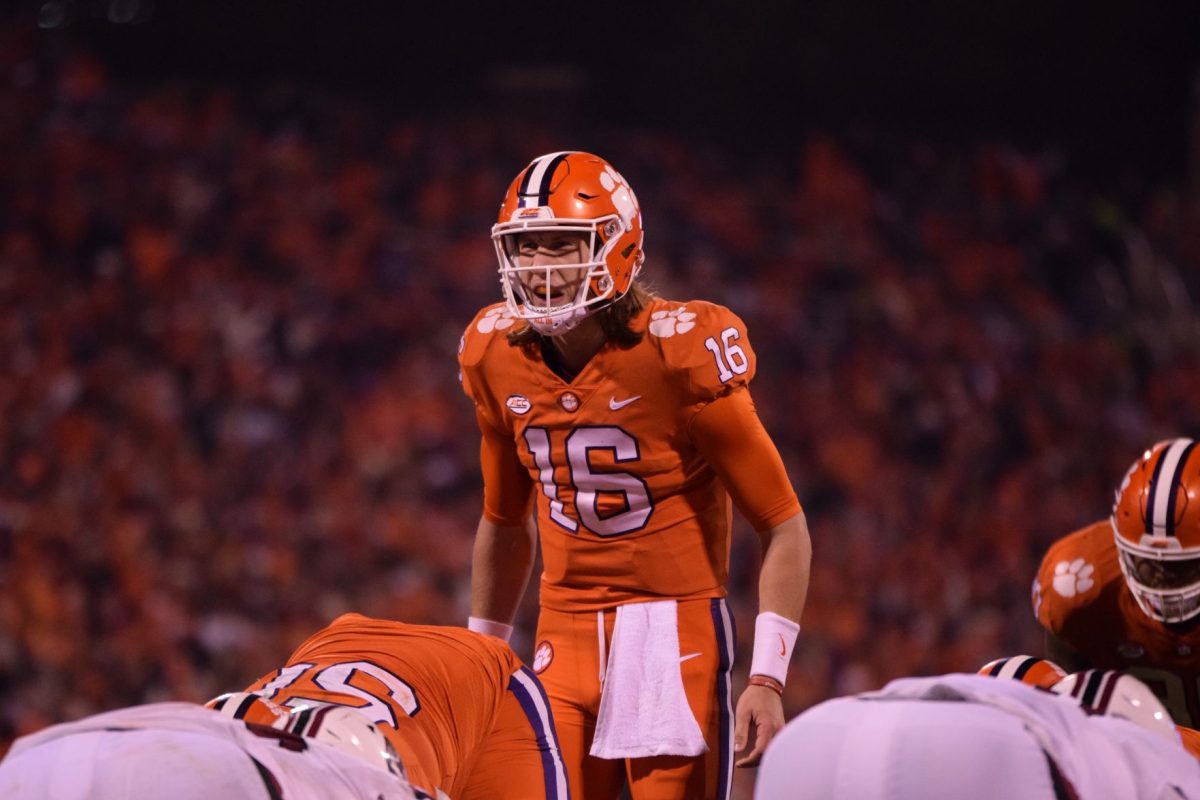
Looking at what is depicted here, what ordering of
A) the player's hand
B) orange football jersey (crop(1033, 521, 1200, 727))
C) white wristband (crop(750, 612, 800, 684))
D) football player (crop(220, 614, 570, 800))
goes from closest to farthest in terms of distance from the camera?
football player (crop(220, 614, 570, 800)) → the player's hand → white wristband (crop(750, 612, 800, 684)) → orange football jersey (crop(1033, 521, 1200, 727))

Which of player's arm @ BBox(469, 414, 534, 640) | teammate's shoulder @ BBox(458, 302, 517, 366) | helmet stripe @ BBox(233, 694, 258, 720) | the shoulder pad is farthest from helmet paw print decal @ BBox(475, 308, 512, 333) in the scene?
helmet stripe @ BBox(233, 694, 258, 720)

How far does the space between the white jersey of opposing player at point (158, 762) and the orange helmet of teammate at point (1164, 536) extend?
6.87ft

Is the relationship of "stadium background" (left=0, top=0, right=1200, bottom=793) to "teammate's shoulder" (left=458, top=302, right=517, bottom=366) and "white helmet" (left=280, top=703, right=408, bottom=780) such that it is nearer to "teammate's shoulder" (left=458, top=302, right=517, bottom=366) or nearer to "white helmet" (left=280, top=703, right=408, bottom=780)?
"teammate's shoulder" (left=458, top=302, right=517, bottom=366)

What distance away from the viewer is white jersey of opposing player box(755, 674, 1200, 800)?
4.71ft

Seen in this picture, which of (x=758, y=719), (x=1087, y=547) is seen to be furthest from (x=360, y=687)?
(x=1087, y=547)

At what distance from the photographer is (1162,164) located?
9.62m

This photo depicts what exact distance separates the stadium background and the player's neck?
3991 mm

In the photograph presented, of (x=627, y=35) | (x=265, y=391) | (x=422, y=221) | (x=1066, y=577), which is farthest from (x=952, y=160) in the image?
(x=1066, y=577)

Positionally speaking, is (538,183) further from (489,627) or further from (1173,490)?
(1173,490)

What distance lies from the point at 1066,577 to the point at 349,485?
4.35 metres

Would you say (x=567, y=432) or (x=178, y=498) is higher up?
(x=567, y=432)

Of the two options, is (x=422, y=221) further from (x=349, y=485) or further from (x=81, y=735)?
(x=81, y=735)

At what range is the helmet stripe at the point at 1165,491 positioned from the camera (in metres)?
3.04

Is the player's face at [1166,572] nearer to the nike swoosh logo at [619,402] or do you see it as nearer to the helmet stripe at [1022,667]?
the helmet stripe at [1022,667]
